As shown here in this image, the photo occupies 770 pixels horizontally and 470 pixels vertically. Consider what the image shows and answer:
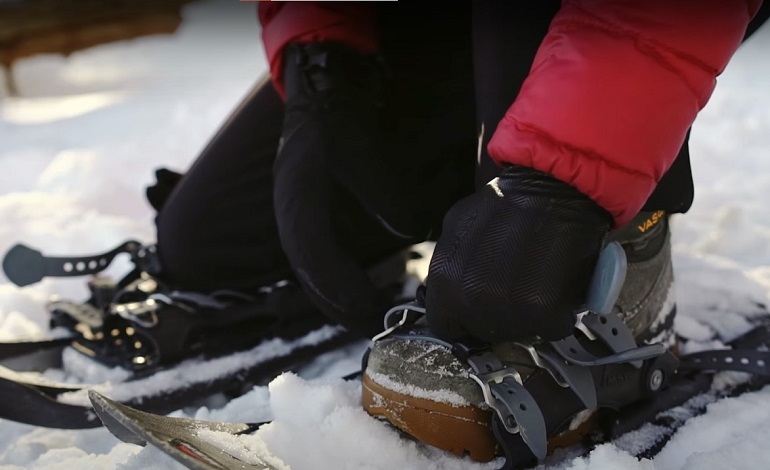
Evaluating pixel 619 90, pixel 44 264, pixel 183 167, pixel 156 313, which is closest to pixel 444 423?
pixel 619 90

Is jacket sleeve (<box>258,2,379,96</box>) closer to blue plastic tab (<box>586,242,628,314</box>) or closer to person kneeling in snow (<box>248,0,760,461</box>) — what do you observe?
person kneeling in snow (<box>248,0,760,461</box>)

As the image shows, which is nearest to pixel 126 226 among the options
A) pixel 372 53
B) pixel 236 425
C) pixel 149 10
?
pixel 372 53

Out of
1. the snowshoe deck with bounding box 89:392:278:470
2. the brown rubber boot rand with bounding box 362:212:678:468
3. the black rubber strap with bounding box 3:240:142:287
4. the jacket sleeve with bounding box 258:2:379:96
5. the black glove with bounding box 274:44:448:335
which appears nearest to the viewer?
the snowshoe deck with bounding box 89:392:278:470

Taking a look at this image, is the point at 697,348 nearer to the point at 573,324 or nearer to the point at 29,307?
the point at 573,324

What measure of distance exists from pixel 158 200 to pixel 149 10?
117 inches

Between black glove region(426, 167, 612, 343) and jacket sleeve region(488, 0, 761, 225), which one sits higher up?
jacket sleeve region(488, 0, 761, 225)

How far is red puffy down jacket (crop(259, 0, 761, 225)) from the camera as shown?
668mm

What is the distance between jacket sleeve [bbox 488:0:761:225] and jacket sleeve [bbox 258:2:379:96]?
1.42 ft

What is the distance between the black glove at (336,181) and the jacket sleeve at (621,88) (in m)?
0.32

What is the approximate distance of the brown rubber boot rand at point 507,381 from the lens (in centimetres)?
73

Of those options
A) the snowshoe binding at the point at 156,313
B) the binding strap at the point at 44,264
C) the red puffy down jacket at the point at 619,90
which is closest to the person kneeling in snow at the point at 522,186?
the red puffy down jacket at the point at 619,90

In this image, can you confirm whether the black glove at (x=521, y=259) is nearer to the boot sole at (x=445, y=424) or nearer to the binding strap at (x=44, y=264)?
the boot sole at (x=445, y=424)

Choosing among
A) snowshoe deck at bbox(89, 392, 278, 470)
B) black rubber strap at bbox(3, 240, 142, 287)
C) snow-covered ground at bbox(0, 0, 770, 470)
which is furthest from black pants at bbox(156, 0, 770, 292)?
snowshoe deck at bbox(89, 392, 278, 470)

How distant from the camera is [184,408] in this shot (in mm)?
1009
